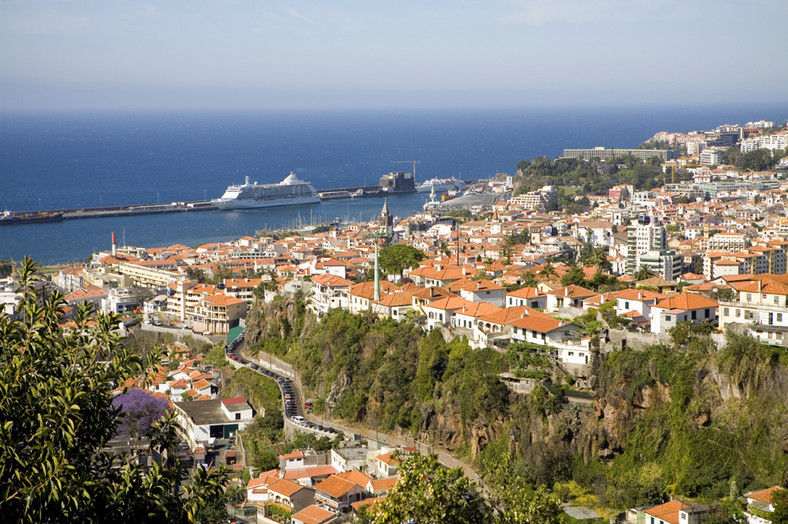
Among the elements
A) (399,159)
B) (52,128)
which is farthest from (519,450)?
(52,128)

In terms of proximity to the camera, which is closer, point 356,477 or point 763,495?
point 763,495

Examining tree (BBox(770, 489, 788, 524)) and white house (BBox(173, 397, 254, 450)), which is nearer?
tree (BBox(770, 489, 788, 524))

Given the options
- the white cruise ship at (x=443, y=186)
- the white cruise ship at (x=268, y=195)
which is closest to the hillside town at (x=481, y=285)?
the white cruise ship at (x=268, y=195)

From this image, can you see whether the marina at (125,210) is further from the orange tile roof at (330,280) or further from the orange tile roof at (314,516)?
the orange tile roof at (314,516)

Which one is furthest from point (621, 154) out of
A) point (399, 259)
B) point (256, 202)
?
point (399, 259)

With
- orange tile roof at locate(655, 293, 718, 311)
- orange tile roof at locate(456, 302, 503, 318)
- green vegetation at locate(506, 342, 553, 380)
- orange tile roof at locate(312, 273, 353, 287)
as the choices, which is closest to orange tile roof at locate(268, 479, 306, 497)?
green vegetation at locate(506, 342, 553, 380)

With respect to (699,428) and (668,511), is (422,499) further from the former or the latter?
(699,428)

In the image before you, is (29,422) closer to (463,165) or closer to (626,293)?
(626,293)

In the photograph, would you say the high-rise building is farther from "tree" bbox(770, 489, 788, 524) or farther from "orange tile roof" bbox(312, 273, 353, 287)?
"tree" bbox(770, 489, 788, 524)
